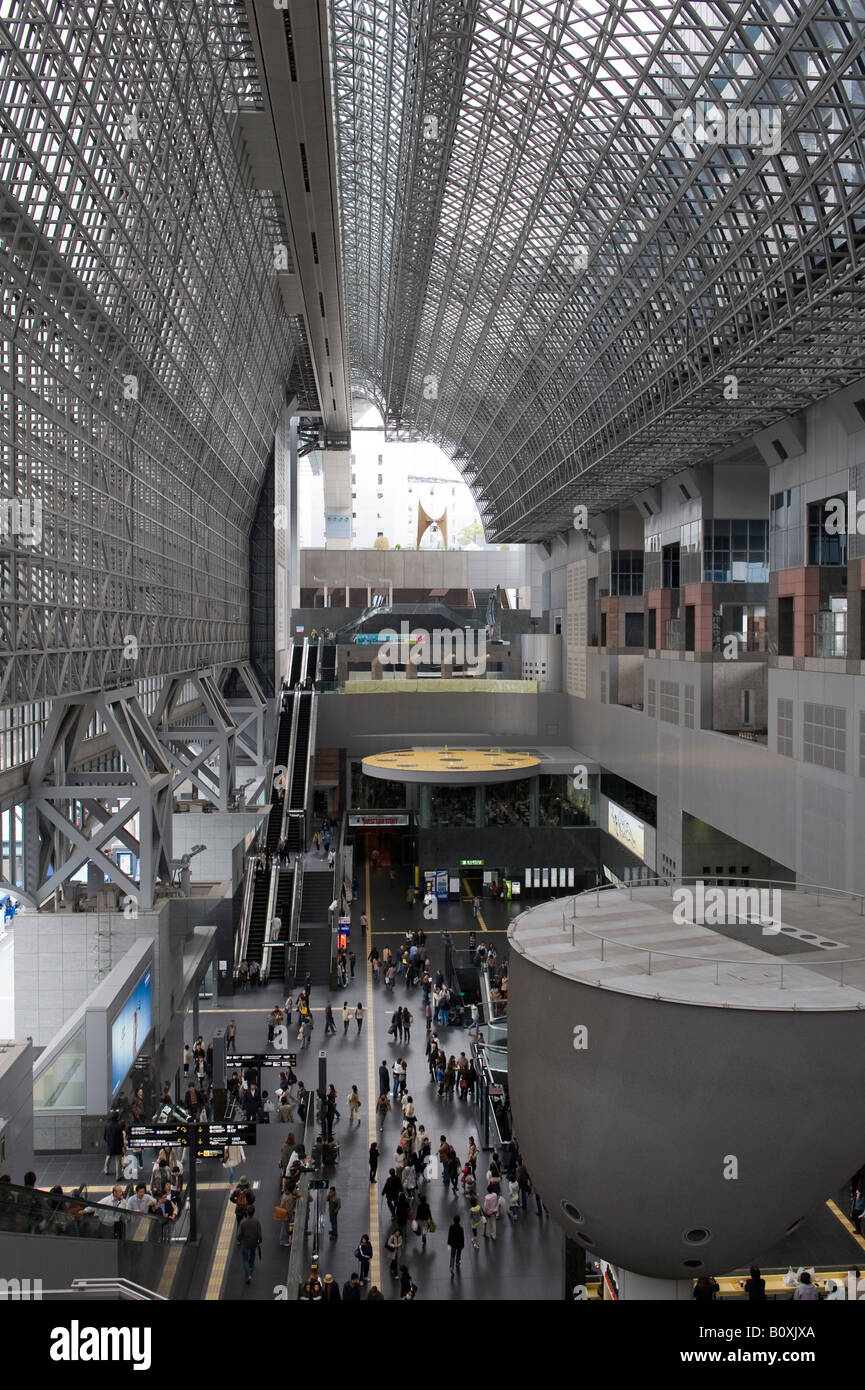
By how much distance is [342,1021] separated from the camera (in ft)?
94.8

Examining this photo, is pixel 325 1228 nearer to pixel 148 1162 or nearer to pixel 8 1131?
pixel 148 1162

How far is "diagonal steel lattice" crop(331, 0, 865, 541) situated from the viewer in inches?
724

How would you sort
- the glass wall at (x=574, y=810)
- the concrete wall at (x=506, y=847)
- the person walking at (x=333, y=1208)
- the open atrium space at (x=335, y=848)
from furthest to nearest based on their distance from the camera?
the glass wall at (x=574, y=810) → the concrete wall at (x=506, y=847) → the person walking at (x=333, y=1208) → the open atrium space at (x=335, y=848)

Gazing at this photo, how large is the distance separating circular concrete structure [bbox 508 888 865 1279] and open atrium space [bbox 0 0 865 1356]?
0.20 ft

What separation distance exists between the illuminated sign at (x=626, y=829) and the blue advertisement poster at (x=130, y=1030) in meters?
23.0

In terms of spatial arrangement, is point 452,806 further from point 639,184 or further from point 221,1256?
point 221,1256

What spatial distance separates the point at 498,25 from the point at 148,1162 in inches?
931

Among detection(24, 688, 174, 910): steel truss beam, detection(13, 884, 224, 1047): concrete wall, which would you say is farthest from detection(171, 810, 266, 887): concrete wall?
detection(13, 884, 224, 1047): concrete wall

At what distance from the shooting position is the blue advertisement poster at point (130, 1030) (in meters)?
20.1

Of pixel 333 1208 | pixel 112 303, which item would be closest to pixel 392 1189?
pixel 333 1208

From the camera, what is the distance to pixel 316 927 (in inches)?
1369

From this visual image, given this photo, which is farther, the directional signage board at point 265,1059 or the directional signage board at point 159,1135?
the directional signage board at point 265,1059

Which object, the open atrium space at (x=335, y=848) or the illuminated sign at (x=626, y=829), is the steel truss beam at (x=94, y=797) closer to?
the open atrium space at (x=335, y=848)

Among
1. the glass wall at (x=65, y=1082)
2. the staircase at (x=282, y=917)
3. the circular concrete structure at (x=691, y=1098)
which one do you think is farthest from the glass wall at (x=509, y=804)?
the circular concrete structure at (x=691, y=1098)
